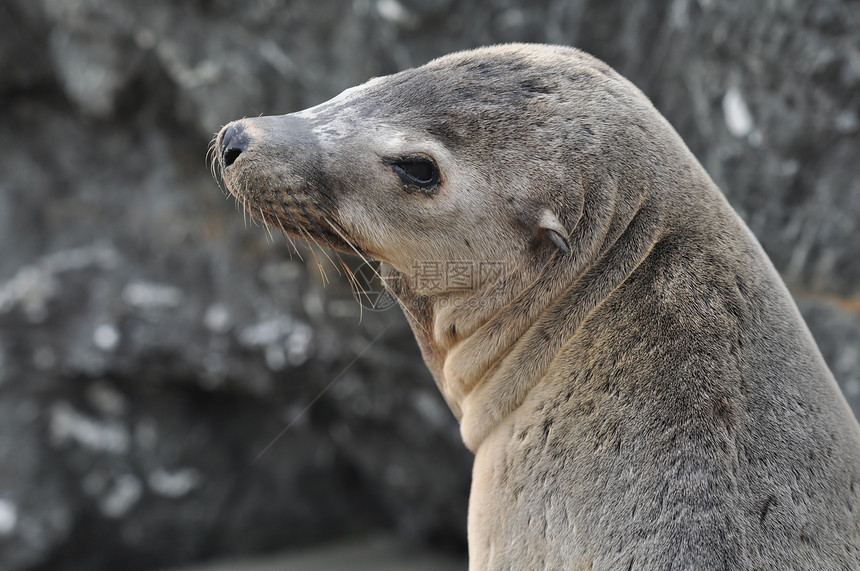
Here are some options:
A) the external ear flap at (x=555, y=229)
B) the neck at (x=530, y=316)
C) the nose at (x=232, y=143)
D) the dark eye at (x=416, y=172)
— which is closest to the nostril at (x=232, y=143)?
the nose at (x=232, y=143)

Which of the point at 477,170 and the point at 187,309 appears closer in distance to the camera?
the point at 477,170

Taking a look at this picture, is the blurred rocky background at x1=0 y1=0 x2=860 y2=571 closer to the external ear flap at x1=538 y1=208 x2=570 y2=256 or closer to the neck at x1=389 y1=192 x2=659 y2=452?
the neck at x1=389 y1=192 x2=659 y2=452

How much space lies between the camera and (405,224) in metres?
1.91

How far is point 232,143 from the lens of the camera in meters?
1.93

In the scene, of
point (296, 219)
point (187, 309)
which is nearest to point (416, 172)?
point (296, 219)

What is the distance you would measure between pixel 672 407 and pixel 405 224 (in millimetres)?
736

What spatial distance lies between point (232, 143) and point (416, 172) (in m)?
0.46

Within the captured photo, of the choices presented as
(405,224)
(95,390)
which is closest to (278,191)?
(405,224)

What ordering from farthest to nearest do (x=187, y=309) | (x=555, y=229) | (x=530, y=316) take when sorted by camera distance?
(x=187, y=309)
(x=530, y=316)
(x=555, y=229)

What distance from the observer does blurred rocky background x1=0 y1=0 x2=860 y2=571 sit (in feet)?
15.3

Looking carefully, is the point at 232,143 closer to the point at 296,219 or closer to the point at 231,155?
the point at 231,155

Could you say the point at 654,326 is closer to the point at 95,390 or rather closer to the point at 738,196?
the point at 738,196

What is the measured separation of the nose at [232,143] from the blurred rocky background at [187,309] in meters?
2.40

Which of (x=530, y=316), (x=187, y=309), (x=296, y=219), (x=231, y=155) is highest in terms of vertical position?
(x=231, y=155)
